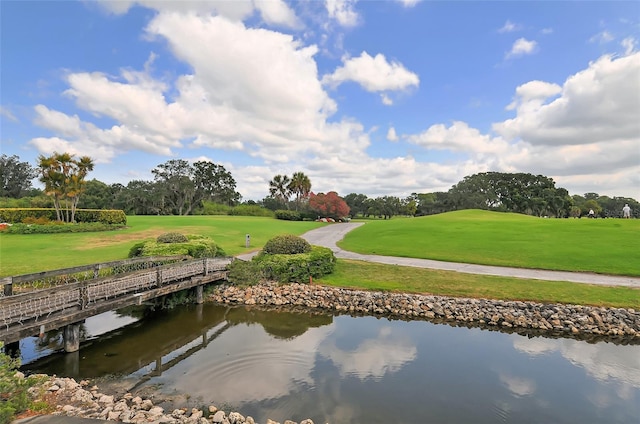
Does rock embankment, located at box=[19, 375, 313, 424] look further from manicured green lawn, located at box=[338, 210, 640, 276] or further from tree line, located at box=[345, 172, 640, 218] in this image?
tree line, located at box=[345, 172, 640, 218]

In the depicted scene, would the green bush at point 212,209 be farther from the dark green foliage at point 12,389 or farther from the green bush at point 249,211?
the dark green foliage at point 12,389

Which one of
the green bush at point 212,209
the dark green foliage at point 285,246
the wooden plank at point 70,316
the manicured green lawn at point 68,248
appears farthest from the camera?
the green bush at point 212,209

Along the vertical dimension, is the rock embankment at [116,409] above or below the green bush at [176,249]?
below

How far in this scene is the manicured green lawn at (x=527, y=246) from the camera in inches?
845

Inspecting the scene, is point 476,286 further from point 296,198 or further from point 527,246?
point 296,198

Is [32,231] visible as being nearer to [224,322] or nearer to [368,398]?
[224,322]

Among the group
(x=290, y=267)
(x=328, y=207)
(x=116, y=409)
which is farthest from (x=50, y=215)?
(x=328, y=207)

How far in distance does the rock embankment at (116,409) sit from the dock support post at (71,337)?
8.21 feet

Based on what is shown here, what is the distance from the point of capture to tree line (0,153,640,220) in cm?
7756

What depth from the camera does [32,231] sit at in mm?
32219

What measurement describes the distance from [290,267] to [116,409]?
11.3 meters

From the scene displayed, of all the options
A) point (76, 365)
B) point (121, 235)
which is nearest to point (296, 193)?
point (121, 235)

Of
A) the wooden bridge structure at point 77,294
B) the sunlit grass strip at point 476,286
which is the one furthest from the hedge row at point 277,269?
the wooden bridge structure at point 77,294

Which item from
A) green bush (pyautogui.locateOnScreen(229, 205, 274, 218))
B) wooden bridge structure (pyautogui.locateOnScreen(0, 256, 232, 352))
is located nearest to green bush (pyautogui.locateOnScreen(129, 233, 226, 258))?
wooden bridge structure (pyautogui.locateOnScreen(0, 256, 232, 352))
